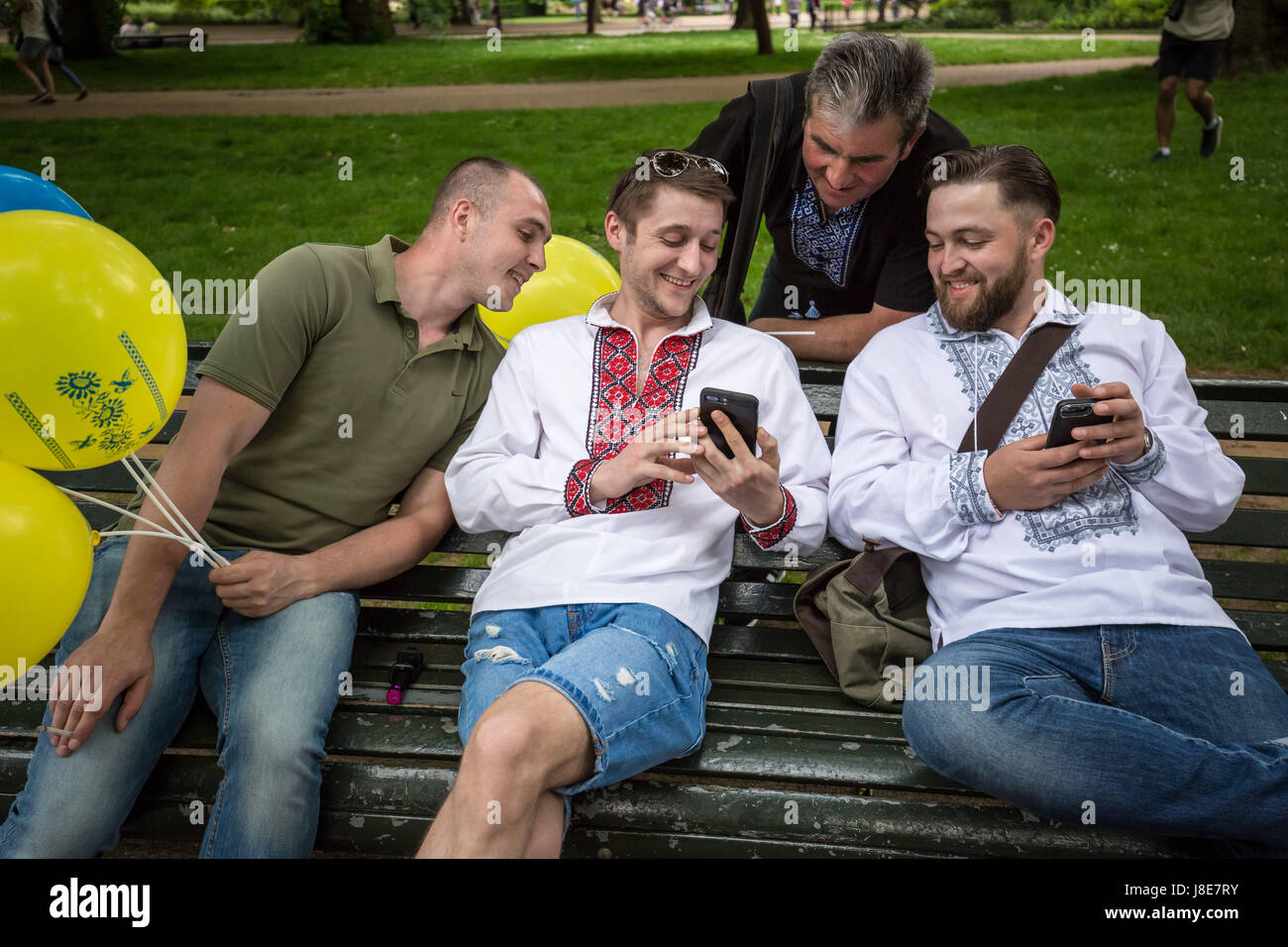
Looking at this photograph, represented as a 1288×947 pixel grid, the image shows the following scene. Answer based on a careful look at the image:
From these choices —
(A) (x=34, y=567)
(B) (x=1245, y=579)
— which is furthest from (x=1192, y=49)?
(A) (x=34, y=567)

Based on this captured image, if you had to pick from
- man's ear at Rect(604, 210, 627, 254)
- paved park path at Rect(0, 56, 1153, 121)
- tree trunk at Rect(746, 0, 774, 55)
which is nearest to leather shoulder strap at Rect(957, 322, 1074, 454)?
man's ear at Rect(604, 210, 627, 254)

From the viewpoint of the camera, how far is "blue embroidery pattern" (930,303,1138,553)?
2.69 metres

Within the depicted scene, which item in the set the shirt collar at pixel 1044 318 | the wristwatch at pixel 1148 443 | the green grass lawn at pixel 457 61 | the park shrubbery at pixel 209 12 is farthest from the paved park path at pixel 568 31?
the wristwatch at pixel 1148 443

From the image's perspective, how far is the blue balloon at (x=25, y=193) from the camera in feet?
10.0

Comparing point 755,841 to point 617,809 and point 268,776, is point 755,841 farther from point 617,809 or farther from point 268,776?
point 268,776

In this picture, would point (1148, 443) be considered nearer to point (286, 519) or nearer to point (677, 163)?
point (677, 163)

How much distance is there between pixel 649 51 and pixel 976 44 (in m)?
6.31

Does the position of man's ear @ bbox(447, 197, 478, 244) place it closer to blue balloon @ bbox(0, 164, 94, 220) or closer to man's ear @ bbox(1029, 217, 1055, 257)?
blue balloon @ bbox(0, 164, 94, 220)

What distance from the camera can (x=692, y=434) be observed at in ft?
8.34

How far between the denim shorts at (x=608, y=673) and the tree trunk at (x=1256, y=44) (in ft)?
43.2

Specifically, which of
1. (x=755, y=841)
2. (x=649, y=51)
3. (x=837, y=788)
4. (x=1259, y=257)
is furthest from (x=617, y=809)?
(x=649, y=51)

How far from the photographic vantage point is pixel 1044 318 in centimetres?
290

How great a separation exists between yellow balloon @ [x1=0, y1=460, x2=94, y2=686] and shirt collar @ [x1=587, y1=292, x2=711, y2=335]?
1342 mm

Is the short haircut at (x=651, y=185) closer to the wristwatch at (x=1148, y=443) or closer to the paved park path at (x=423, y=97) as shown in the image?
the wristwatch at (x=1148, y=443)
